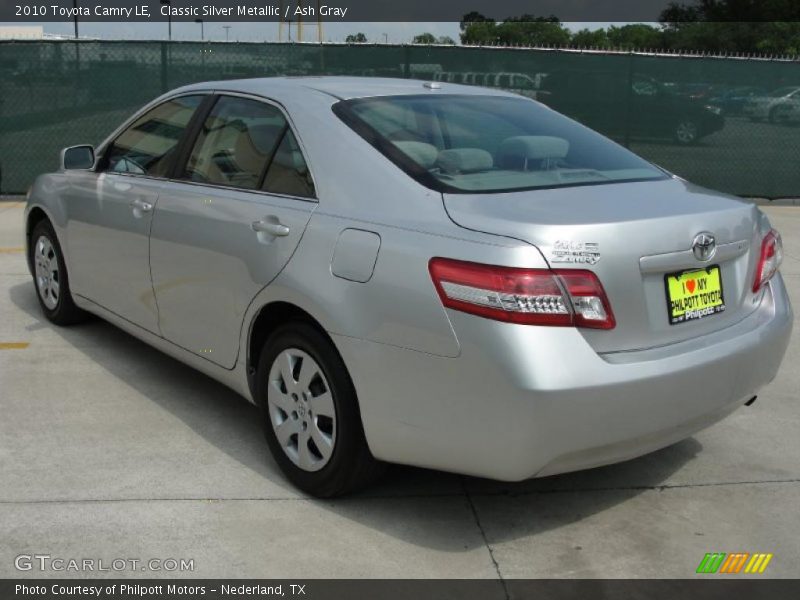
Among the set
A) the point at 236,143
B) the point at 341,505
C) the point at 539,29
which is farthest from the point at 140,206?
the point at 539,29

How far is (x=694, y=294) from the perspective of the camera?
3377 mm

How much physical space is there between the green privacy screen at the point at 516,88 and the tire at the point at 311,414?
8983 mm

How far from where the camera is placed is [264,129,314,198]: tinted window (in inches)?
152

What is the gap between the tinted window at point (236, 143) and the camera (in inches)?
164

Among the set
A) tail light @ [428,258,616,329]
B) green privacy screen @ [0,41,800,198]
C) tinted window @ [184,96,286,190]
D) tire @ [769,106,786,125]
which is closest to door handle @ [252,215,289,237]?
tinted window @ [184,96,286,190]

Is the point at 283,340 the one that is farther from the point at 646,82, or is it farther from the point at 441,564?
the point at 646,82

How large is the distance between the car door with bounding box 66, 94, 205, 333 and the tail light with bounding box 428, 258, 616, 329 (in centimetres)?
213

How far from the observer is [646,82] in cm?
1256

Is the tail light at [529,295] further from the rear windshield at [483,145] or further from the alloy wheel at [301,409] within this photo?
the alloy wheel at [301,409]

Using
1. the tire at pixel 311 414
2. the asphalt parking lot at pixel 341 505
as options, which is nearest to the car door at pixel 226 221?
the tire at pixel 311 414

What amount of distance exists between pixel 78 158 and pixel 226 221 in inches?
68.9

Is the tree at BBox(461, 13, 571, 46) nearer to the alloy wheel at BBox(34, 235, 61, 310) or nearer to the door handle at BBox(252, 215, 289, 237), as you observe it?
the alloy wheel at BBox(34, 235, 61, 310)

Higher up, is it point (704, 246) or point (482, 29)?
point (482, 29)

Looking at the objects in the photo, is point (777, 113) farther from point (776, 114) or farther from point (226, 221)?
point (226, 221)
